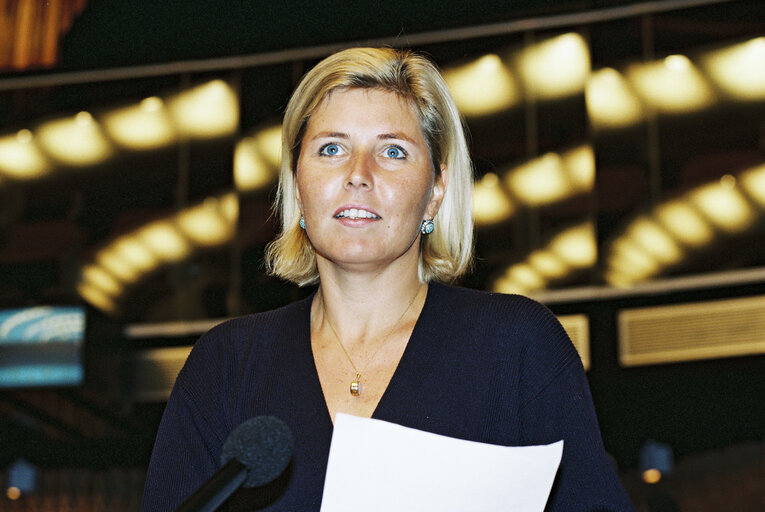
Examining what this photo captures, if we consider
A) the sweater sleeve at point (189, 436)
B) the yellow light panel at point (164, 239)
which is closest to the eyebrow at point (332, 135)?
the sweater sleeve at point (189, 436)

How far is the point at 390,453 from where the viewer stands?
1008mm

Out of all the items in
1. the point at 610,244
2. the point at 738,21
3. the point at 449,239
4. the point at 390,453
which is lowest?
the point at 610,244

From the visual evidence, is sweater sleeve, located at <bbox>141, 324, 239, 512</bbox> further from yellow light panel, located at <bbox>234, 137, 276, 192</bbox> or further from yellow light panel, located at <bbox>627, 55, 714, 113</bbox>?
yellow light panel, located at <bbox>627, 55, 714, 113</bbox>

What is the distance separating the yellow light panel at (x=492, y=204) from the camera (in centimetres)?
461

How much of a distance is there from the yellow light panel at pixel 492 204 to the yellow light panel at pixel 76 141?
192cm

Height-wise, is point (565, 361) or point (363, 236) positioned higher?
point (363, 236)

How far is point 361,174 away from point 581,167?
132 inches

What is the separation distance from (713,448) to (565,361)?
126 inches

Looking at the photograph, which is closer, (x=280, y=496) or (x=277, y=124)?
(x=280, y=496)

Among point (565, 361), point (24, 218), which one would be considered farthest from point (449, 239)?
point (24, 218)

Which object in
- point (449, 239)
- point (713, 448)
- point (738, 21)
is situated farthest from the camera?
point (738, 21)

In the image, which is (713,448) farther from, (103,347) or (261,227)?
(103,347)

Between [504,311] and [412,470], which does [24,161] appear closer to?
[504,311]

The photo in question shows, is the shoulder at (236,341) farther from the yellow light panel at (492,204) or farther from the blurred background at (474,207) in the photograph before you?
the yellow light panel at (492,204)
